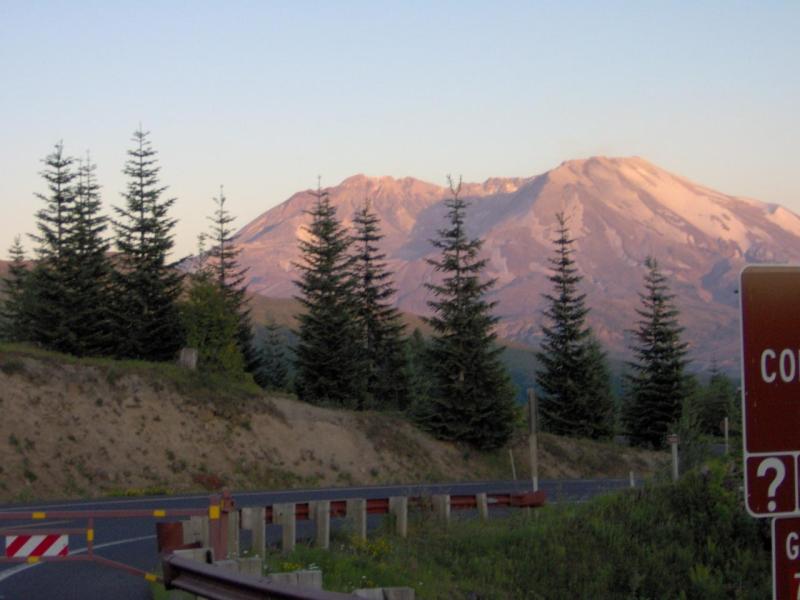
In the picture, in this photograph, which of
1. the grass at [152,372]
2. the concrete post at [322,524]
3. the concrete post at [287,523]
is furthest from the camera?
the grass at [152,372]

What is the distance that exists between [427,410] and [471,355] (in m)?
3.09

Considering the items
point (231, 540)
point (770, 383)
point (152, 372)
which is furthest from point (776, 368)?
point (152, 372)

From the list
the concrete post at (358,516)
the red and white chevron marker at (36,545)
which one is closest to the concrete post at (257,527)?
the concrete post at (358,516)

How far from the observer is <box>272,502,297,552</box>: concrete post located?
18.2 m

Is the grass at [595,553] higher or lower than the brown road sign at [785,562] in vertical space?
lower

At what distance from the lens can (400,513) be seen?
20781 millimetres

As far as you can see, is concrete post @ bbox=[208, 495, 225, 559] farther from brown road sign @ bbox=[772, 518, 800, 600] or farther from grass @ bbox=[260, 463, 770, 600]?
brown road sign @ bbox=[772, 518, 800, 600]

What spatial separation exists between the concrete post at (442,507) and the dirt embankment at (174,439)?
14780 mm

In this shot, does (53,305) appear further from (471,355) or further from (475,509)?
(475,509)

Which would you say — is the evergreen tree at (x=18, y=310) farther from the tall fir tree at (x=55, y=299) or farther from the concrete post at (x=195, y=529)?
the concrete post at (x=195, y=529)

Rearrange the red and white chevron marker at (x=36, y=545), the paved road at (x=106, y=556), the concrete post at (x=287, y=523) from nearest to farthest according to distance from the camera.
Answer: the red and white chevron marker at (x=36, y=545)
the paved road at (x=106, y=556)
the concrete post at (x=287, y=523)

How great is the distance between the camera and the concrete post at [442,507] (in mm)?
21531

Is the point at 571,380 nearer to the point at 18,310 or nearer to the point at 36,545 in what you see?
the point at 18,310

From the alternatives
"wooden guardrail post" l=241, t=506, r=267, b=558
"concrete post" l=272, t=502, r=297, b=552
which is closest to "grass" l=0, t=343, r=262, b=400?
"concrete post" l=272, t=502, r=297, b=552
